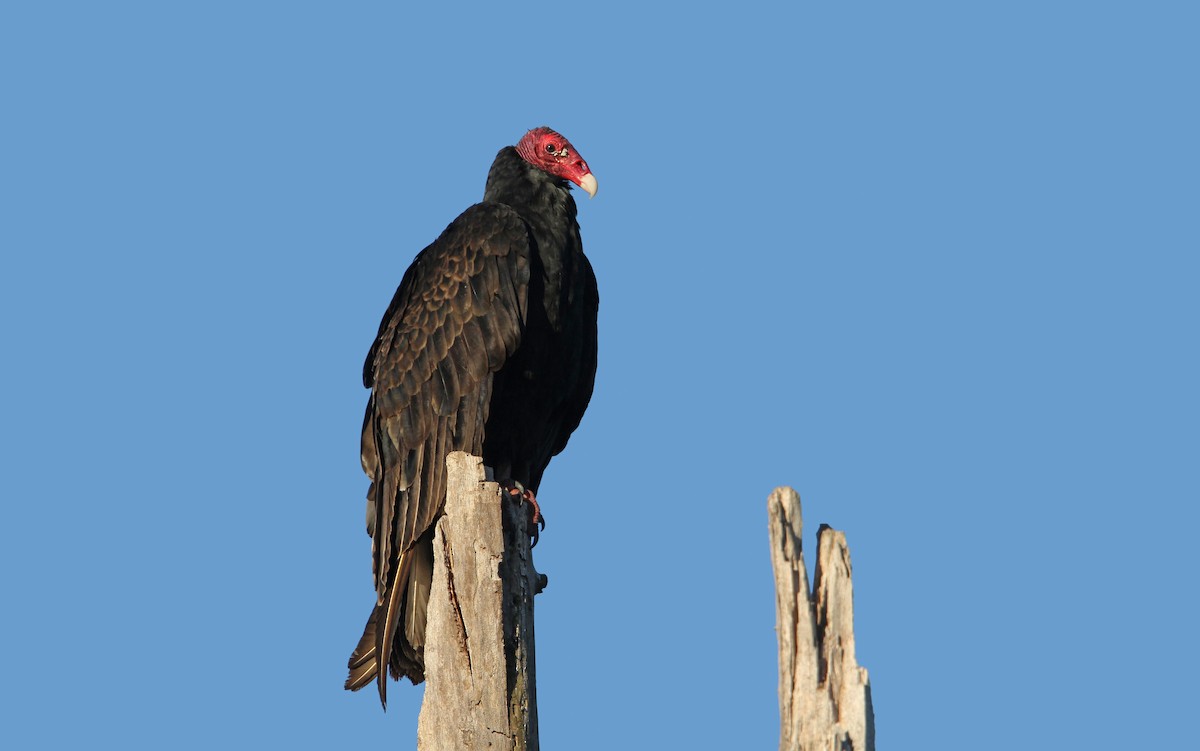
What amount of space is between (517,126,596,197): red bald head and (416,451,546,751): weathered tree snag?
1.75 m

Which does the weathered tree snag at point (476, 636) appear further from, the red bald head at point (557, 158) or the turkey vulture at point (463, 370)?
the red bald head at point (557, 158)

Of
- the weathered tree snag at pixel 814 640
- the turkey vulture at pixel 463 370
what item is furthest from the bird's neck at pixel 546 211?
the weathered tree snag at pixel 814 640

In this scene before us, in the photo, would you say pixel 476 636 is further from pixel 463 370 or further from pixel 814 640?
pixel 814 640

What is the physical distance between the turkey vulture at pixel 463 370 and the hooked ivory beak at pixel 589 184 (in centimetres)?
1

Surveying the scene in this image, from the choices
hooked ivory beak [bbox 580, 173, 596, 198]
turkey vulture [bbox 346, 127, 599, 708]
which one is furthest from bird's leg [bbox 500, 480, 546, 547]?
hooked ivory beak [bbox 580, 173, 596, 198]

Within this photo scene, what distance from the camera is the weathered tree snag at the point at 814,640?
515cm

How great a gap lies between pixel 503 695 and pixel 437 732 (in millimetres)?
313

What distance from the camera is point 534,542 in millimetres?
6910

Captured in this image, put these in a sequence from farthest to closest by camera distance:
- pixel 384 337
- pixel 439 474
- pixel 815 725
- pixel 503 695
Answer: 1. pixel 384 337
2. pixel 439 474
3. pixel 503 695
4. pixel 815 725

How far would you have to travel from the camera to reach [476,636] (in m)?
6.15

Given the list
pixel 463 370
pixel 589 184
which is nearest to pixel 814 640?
pixel 463 370

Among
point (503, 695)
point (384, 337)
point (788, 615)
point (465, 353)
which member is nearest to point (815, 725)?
point (788, 615)

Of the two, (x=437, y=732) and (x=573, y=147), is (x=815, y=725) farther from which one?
(x=573, y=147)

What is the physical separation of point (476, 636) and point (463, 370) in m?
1.26
